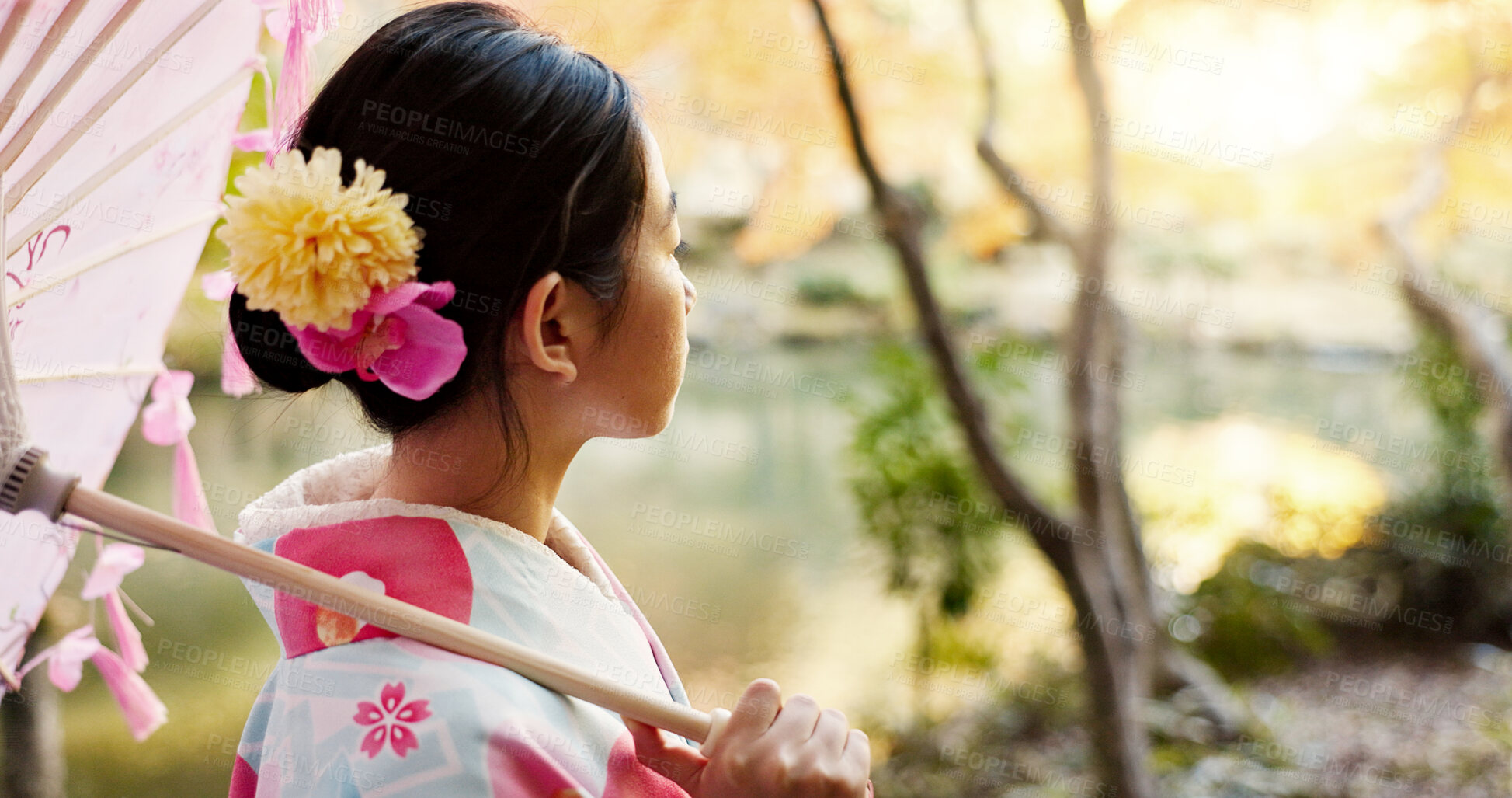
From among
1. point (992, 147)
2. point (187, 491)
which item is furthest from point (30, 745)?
point (992, 147)

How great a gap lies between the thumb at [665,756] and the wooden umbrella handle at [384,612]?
0.07 ft

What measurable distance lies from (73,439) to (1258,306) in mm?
10007

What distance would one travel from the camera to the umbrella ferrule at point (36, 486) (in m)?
0.71

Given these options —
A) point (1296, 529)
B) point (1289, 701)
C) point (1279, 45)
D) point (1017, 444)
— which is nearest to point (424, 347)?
point (1017, 444)

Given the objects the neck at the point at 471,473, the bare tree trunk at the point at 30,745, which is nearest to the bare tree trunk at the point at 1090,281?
the neck at the point at 471,473

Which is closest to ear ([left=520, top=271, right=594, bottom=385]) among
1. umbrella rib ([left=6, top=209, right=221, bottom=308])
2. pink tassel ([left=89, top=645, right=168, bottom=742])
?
umbrella rib ([left=6, top=209, right=221, bottom=308])

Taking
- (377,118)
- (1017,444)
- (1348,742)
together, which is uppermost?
(1017,444)

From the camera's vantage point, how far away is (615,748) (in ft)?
2.71

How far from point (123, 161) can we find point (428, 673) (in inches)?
22.8

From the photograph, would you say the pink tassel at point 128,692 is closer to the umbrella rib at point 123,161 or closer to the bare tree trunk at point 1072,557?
the umbrella rib at point 123,161

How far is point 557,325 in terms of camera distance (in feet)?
2.92

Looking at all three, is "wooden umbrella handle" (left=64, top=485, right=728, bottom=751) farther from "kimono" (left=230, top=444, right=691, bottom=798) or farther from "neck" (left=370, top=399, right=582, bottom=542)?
"neck" (left=370, top=399, right=582, bottom=542)

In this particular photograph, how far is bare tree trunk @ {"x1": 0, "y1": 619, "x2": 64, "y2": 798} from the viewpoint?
8.21 ft

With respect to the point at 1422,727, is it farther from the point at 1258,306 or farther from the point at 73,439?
the point at 1258,306
